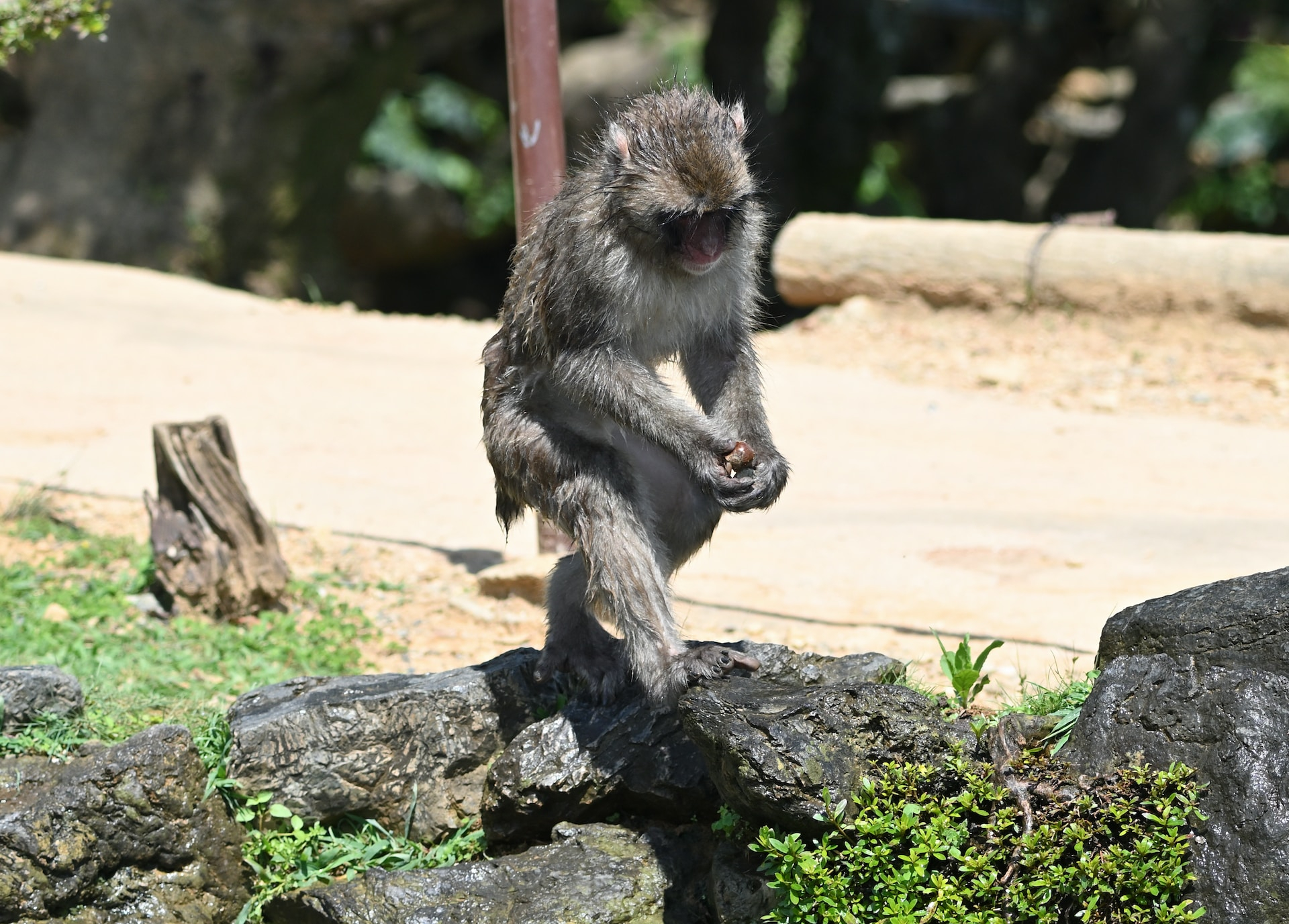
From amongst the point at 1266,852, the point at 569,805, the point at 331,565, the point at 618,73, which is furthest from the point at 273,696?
the point at 618,73

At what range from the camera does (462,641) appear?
6.61 meters

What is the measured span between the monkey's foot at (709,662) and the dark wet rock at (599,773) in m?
0.39

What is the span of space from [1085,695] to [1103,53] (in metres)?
20.4

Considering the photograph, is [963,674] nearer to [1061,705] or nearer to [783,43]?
[1061,705]

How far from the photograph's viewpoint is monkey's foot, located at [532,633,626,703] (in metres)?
4.78

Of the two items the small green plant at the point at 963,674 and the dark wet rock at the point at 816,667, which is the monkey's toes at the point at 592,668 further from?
the small green plant at the point at 963,674

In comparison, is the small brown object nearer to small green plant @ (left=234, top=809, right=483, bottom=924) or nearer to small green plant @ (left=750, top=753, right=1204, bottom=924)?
small green plant @ (left=750, top=753, right=1204, bottom=924)

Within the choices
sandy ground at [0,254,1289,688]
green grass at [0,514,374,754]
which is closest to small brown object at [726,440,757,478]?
sandy ground at [0,254,1289,688]

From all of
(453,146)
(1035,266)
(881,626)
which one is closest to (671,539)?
(881,626)

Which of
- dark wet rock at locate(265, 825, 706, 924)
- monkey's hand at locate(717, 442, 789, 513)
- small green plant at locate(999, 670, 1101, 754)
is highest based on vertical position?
monkey's hand at locate(717, 442, 789, 513)

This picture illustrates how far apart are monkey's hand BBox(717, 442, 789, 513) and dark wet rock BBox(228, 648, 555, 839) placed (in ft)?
3.84

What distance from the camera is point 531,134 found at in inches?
273

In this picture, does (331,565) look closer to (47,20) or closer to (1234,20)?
(47,20)

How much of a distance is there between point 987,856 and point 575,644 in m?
1.62
